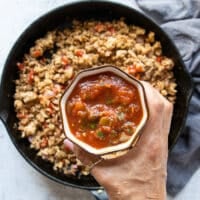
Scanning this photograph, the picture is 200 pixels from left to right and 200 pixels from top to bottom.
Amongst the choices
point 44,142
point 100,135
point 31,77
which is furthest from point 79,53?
point 100,135

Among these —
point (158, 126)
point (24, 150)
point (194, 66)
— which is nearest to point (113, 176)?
point (158, 126)

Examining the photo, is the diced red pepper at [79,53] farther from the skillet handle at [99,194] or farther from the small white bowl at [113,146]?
the skillet handle at [99,194]

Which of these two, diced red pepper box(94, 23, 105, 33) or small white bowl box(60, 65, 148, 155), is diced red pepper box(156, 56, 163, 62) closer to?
diced red pepper box(94, 23, 105, 33)

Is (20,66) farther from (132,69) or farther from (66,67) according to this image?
(132,69)

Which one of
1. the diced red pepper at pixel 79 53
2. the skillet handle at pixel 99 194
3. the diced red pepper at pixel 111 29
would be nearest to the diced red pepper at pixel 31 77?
the diced red pepper at pixel 79 53

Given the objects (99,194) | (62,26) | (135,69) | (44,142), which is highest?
(62,26)

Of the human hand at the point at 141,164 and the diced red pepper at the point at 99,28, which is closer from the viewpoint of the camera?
the human hand at the point at 141,164

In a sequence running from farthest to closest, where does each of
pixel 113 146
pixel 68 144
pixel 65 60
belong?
pixel 65 60 < pixel 68 144 < pixel 113 146
